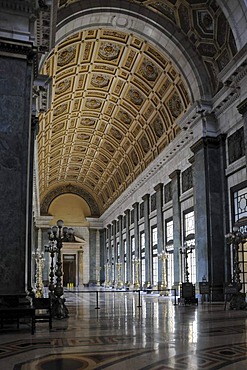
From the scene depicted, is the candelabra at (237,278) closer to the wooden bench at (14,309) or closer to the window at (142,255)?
the wooden bench at (14,309)

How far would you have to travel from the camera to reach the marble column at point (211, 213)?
64.9 ft

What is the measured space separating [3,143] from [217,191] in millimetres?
12286

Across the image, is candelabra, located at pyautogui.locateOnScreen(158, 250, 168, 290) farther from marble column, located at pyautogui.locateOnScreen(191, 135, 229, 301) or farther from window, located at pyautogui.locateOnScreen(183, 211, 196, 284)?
marble column, located at pyautogui.locateOnScreen(191, 135, 229, 301)

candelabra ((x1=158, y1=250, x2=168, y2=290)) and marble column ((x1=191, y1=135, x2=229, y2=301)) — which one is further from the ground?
marble column ((x1=191, y1=135, x2=229, y2=301))

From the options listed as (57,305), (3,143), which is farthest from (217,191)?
(3,143)

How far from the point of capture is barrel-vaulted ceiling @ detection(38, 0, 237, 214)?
20.3m

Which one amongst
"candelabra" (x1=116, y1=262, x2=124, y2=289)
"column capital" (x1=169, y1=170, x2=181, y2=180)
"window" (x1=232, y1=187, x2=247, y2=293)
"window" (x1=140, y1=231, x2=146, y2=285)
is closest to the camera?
"window" (x1=232, y1=187, x2=247, y2=293)

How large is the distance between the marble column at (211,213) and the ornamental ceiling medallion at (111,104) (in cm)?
386

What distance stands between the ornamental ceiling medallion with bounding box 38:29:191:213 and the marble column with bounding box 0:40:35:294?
7972 mm

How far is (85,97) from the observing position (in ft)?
95.8

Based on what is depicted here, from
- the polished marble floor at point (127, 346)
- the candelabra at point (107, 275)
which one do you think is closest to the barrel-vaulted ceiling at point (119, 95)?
the candelabra at point (107, 275)

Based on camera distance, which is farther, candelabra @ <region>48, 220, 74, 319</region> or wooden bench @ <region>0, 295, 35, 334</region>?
candelabra @ <region>48, 220, 74, 319</region>

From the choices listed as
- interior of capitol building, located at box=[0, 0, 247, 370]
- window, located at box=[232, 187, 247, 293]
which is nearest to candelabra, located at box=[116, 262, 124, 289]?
interior of capitol building, located at box=[0, 0, 247, 370]

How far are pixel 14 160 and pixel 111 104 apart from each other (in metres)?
20.3
